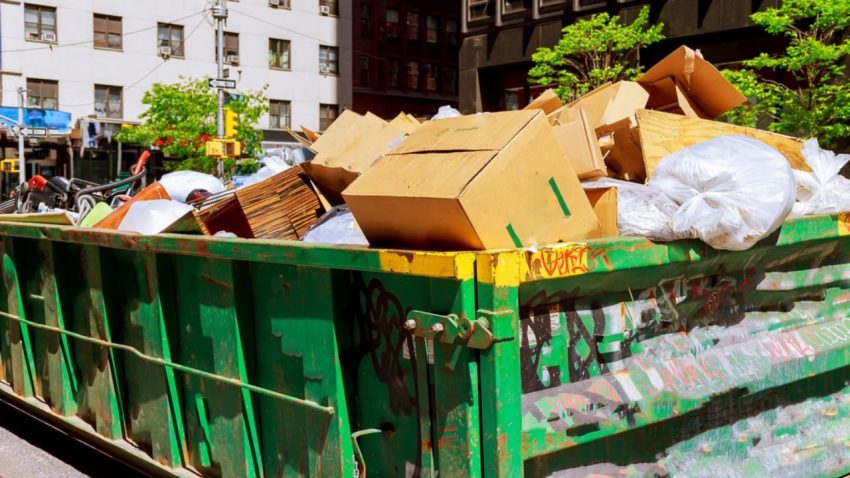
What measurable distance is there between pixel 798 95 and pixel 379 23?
122ft

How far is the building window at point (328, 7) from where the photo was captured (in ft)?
150

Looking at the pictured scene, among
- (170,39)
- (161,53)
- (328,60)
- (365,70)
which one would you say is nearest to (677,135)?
(161,53)

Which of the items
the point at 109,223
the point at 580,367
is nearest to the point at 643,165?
the point at 580,367

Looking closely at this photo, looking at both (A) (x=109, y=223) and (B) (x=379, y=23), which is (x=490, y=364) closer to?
(A) (x=109, y=223)

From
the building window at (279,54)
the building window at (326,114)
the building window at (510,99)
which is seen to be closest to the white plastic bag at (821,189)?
the building window at (510,99)

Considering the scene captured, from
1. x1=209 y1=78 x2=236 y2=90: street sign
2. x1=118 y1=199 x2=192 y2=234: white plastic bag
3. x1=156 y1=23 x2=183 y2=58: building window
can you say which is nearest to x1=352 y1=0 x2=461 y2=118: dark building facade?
x1=156 y1=23 x2=183 y2=58: building window

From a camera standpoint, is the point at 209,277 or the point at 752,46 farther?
the point at 752,46

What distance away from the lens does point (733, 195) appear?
2.74m

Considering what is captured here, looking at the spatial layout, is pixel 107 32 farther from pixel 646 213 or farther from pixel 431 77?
pixel 646 213

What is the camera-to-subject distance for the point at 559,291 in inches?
94.3

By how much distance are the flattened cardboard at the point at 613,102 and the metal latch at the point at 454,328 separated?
201cm

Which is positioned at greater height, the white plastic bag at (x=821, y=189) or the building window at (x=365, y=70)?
the building window at (x=365, y=70)

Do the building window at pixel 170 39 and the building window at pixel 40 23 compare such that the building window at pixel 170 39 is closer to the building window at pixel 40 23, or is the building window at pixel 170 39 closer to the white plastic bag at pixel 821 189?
the building window at pixel 40 23

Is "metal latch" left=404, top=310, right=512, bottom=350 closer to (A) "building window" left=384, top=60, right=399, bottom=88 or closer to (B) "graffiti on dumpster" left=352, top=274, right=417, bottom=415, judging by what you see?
(B) "graffiti on dumpster" left=352, top=274, right=417, bottom=415
